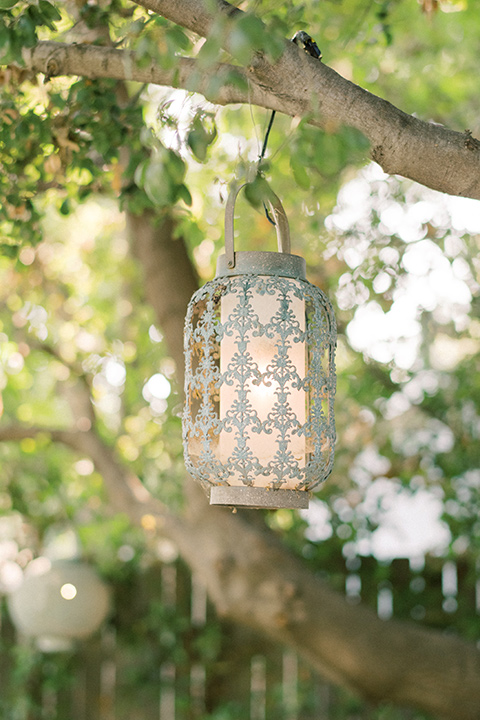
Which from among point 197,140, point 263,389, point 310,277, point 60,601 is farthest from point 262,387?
point 60,601

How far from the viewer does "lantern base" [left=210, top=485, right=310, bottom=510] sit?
1207 mm

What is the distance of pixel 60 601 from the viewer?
3619 mm

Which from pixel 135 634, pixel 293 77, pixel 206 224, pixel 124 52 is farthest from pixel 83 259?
pixel 293 77

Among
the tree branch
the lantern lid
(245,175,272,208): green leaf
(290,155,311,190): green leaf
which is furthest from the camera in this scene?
the tree branch

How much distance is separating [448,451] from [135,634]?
1.94 meters

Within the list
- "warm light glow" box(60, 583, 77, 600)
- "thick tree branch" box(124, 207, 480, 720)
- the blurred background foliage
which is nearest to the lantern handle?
the blurred background foliage

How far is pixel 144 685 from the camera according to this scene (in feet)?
13.2

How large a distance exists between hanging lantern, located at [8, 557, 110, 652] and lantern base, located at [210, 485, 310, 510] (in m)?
2.66

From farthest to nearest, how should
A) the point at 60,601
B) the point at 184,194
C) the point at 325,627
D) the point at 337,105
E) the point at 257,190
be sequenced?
the point at 60,601, the point at 325,627, the point at 184,194, the point at 337,105, the point at 257,190

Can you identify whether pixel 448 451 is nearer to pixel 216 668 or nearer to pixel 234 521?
pixel 234 521

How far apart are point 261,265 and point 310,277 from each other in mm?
2099

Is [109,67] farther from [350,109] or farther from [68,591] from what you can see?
[68,591]

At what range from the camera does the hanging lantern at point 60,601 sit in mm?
3615

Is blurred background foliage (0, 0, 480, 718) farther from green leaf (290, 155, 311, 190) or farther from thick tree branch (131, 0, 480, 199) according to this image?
green leaf (290, 155, 311, 190)
